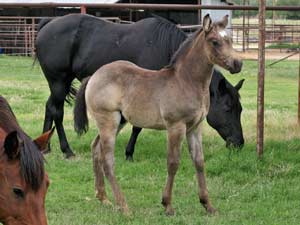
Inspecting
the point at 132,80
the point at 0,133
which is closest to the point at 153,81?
the point at 132,80

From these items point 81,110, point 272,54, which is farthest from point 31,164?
point 272,54

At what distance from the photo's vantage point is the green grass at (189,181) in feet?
17.8

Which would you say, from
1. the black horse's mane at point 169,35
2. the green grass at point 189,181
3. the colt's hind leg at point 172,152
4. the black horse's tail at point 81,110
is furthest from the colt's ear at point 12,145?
the black horse's mane at point 169,35

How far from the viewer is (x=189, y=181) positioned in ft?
21.9

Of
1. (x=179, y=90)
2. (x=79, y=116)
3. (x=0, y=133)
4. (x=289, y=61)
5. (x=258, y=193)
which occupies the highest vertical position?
(x=0, y=133)

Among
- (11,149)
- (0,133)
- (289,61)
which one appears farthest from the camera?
(289,61)

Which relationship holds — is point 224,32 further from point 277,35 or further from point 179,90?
point 277,35

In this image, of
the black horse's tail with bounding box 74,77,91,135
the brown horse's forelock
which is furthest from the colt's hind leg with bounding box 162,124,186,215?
the brown horse's forelock

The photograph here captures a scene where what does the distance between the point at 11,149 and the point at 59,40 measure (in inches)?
205

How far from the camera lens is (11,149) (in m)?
3.28

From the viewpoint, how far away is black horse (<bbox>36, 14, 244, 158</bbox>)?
25.5 ft

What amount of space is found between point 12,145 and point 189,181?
366 centimetres

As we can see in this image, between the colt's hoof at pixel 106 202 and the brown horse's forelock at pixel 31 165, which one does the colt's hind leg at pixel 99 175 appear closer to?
the colt's hoof at pixel 106 202

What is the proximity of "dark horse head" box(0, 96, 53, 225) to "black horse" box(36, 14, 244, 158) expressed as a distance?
14.8ft
